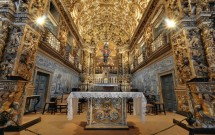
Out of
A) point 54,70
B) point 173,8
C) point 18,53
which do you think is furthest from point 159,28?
point 18,53

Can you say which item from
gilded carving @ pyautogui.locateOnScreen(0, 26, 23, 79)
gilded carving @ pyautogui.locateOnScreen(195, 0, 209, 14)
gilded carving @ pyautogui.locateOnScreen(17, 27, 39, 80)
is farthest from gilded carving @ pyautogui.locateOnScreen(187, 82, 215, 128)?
gilded carving @ pyautogui.locateOnScreen(0, 26, 23, 79)

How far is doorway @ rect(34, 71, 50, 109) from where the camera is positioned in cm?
769

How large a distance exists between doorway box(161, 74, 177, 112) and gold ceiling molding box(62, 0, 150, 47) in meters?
7.70

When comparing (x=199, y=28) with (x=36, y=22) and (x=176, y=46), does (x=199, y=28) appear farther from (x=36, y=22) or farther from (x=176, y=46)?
(x=36, y=22)

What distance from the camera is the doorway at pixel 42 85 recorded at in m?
7.69

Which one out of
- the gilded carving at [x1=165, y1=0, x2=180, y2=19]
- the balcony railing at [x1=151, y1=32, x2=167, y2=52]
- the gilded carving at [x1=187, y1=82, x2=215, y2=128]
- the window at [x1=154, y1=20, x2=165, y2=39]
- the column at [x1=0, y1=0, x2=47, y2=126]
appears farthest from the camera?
the window at [x1=154, y1=20, x2=165, y2=39]

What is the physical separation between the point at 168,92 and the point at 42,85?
28.8 ft

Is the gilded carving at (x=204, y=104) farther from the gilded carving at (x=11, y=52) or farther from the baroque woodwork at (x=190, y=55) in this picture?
the gilded carving at (x=11, y=52)

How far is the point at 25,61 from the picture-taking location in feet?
15.0

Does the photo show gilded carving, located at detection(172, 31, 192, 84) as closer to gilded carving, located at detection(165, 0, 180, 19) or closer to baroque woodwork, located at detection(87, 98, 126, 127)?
gilded carving, located at detection(165, 0, 180, 19)

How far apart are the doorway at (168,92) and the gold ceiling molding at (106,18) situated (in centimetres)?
770

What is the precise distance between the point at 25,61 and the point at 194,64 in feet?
22.0

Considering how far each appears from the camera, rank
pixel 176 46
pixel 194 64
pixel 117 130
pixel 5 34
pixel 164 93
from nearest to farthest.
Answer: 1. pixel 117 130
2. pixel 5 34
3. pixel 194 64
4. pixel 176 46
5. pixel 164 93

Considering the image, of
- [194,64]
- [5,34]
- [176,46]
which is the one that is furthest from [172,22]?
[5,34]
